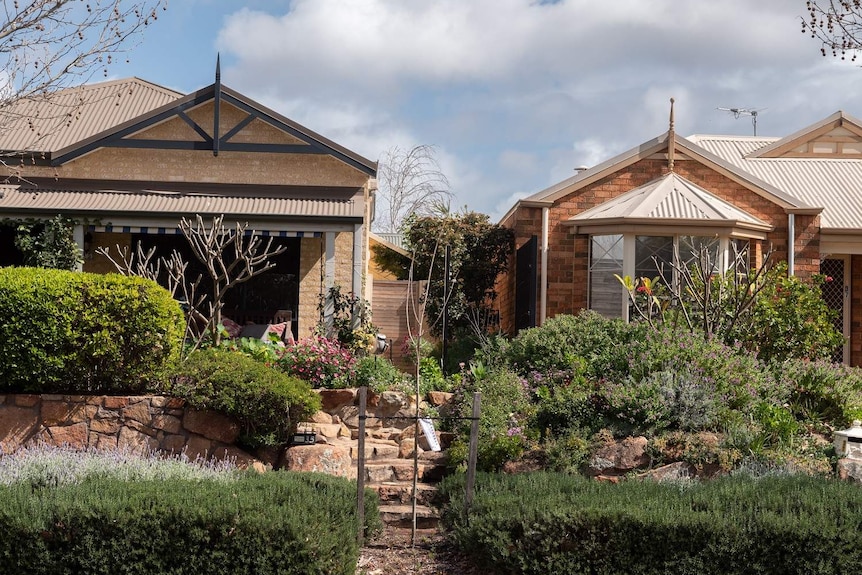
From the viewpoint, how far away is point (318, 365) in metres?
12.2

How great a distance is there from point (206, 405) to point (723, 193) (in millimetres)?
11250

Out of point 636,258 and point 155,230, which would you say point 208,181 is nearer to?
point 155,230

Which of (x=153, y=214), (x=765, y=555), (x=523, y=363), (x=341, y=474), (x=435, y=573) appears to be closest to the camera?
(x=765, y=555)

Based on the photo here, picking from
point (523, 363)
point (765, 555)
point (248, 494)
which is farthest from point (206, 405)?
point (765, 555)

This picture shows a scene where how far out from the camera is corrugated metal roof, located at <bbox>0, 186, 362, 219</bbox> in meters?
16.1

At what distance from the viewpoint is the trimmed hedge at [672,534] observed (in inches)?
271

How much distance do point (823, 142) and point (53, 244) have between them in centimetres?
1593

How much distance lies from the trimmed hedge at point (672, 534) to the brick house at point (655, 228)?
8799mm

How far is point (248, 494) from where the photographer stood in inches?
288

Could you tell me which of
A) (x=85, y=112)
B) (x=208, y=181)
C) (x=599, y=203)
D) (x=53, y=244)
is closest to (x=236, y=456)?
(x=53, y=244)

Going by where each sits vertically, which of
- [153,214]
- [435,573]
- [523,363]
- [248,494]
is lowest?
[435,573]

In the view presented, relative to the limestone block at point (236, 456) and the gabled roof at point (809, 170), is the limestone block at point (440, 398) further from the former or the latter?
the gabled roof at point (809, 170)

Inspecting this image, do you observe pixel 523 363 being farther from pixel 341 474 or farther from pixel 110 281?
pixel 110 281

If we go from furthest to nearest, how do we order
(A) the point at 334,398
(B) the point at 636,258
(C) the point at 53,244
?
(B) the point at 636,258 → (C) the point at 53,244 → (A) the point at 334,398
